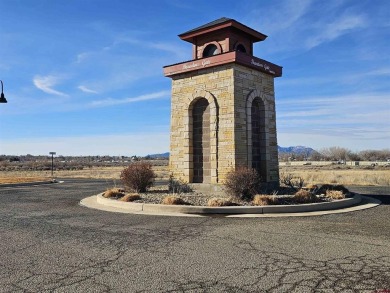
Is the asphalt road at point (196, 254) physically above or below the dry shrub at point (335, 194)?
below

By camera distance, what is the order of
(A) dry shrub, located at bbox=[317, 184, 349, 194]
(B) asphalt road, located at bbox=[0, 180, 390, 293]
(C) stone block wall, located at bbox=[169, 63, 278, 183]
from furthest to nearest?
(C) stone block wall, located at bbox=[169, 63, 278, 183] → (A) dry shrub, located at bbox=[317, 184, 349, 194] → (B) asphalt road, located at bbox=[0, 180, 390, 293]

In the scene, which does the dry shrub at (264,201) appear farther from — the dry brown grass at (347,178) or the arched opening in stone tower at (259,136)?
the dry brown grass at (347,178)

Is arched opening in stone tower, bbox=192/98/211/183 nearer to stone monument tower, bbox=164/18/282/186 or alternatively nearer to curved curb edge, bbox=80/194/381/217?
stone monument tower, bbox=164/18/282/186

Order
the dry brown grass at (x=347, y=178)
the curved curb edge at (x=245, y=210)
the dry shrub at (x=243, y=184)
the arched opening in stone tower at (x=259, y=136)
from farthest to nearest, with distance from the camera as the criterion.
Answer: the dry brown grass at (x=347, y=178)
the arched opening in stone tower at (x=259, y=136)
the dry shrub at (x=243, y=184)
the curved curb edge at (x=245, y=210)

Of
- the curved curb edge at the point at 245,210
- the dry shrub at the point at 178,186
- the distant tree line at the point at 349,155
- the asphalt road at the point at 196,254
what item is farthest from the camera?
the distant tree line at the point at 349,155

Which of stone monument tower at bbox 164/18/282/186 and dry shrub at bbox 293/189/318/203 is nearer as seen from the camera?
dry shrub at bbox 293/189/318/203

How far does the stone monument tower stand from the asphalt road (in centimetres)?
565

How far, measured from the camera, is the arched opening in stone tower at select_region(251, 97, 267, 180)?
16516 mm

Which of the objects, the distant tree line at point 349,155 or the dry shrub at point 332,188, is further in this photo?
the distant tree line at point 349,155

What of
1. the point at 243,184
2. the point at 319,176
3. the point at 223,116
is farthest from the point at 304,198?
the point at 319,176

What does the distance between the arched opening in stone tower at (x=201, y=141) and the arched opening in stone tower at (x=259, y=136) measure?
2.13 meters

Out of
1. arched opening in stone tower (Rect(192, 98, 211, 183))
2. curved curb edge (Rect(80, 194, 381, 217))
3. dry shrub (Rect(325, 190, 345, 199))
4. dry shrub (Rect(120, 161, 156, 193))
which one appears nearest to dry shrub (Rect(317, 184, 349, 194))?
dry shrub (Rect(325, 190, 345, 199))

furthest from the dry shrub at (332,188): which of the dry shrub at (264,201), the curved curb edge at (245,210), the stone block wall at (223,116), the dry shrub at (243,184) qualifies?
the dry shrub at (264,201)

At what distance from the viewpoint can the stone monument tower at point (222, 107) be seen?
15125mm
